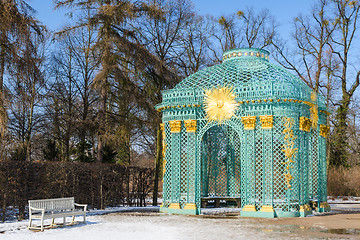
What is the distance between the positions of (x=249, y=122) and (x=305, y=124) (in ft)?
6.47

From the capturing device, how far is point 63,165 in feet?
51.6

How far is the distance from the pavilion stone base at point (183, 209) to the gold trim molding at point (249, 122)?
3257 millimetres

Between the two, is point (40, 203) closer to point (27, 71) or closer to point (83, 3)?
point (27, 71)

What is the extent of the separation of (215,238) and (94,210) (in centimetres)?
850

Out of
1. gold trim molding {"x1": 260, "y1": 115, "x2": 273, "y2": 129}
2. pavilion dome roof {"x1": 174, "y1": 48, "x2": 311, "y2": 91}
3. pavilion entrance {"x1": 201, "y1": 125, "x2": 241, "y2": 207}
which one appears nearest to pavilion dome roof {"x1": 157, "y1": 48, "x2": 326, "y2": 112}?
pavilion dome roof {"x1": 174, "y1": 48, "x2": 311, "y2": 91}

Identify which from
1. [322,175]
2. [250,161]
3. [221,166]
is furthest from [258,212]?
[221,166]

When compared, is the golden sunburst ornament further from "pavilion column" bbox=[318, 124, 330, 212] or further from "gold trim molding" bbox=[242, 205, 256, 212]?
"pavilion column" bbox=[318, 124, 330, 212]

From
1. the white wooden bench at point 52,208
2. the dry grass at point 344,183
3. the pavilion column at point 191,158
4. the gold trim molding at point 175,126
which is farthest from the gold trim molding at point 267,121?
the dry grass at point 344,183

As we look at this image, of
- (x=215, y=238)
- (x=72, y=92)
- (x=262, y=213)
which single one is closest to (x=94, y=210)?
(x=262, y=213)

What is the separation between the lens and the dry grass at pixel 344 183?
26.5m

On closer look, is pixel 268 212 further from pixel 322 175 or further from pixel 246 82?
pixel 246 82

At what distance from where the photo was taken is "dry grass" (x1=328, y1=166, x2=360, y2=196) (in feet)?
86.8

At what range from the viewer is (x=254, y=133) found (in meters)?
14.7

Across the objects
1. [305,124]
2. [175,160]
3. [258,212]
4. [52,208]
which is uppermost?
[305,124]
